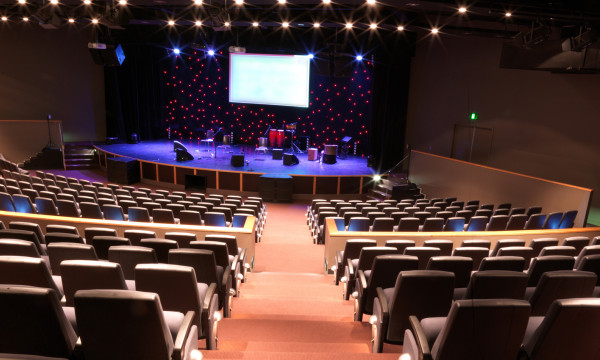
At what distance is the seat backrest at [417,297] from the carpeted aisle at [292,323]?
0.23 metres

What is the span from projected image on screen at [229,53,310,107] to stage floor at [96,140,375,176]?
2377 millimetres

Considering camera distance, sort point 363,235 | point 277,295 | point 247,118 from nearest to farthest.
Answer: point 277,295, point 363,235, point 247,118

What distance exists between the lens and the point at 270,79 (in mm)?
18125

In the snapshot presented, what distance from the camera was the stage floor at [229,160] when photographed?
566 inches

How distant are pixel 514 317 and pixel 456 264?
1.83 m

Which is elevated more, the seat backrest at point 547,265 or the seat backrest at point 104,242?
the seat backrest at point 547,265

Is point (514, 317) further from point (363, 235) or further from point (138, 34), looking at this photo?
point (138, 34)

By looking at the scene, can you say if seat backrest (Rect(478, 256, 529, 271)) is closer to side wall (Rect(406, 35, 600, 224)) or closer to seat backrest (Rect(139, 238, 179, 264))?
seat backrest (Rect(139, 238, 179, 264))

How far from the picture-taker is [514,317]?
7.32ft

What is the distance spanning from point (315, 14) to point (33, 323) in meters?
12.2

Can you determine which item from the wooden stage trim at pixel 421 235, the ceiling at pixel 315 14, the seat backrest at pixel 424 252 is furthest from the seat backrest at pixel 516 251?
the ceiling at pixel 315 14

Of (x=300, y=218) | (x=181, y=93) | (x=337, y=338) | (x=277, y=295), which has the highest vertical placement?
(x=181, y=93)

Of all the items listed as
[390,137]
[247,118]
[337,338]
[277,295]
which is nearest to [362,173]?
[390,137]

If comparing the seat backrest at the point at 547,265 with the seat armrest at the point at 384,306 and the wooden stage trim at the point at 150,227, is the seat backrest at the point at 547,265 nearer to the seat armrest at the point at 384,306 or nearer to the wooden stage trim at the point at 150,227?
the seat armrest at the point at 384,306
